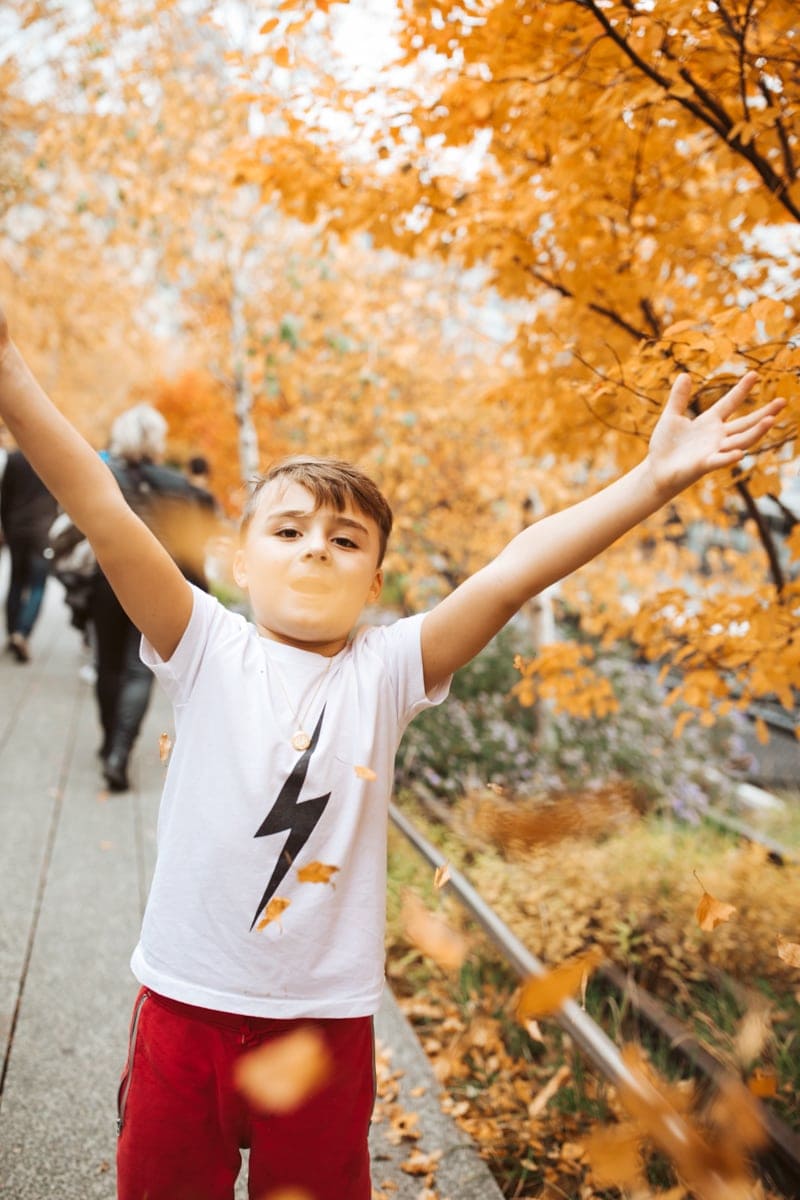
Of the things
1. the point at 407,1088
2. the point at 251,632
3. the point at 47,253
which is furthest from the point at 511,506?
the point at 47,253

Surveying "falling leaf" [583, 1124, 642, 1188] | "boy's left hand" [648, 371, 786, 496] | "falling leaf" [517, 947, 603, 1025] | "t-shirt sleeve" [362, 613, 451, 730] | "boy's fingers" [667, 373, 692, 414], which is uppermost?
"boy's fingers" [667, 373, 692, 414]

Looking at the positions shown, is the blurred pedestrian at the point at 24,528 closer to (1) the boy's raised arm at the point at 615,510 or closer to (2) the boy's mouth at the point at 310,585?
(2) the boy's mouth at the point at 310,585

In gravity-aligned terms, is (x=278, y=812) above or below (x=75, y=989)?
above

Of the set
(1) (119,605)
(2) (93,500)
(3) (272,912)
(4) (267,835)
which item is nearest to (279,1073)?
(3) (272,912)

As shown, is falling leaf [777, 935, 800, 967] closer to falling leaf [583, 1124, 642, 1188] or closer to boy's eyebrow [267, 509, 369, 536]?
falling leaf [583, 1124, 642, 1188]

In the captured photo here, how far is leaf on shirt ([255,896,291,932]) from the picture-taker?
1.48m

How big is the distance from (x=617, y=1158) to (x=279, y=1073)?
4.88 ft

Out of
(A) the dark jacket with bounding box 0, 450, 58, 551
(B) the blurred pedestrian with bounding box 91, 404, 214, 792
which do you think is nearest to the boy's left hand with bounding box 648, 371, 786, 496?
(B) the blurred pedestrian with bounding box 91, 404, 214, 792

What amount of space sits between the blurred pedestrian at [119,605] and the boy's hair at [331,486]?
353 centimetres

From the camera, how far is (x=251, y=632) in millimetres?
1657

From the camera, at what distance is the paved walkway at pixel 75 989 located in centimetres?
247

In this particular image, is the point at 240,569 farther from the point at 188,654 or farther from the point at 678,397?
the point at 678,397

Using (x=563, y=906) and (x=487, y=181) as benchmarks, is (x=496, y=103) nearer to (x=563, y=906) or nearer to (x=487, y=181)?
(x=487, y=181)

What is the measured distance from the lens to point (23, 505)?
7637 mm
